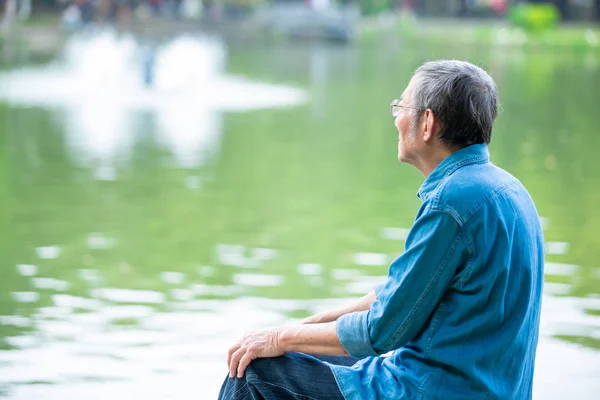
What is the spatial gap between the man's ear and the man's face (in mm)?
30

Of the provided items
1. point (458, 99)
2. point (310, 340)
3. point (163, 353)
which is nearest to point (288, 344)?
point (310, 340)

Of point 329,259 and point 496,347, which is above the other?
point 496,347

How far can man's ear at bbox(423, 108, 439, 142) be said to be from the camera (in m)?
2.32

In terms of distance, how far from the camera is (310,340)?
2430 mm

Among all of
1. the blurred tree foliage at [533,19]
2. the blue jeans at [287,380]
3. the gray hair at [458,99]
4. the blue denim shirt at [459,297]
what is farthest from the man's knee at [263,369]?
the blurred tree foliage at [533,19]

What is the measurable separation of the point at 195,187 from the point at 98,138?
4230mm

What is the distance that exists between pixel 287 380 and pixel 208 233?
493 cm

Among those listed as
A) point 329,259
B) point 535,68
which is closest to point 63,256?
point 329,259

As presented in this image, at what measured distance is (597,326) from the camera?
16.9ft

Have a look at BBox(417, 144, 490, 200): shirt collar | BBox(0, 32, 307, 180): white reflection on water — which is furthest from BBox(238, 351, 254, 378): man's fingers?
BBox(0, 32, 307, 180): white reflection on water

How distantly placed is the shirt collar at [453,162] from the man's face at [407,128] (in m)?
0.09

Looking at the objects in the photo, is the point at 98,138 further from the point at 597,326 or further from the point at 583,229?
the point at 597,326

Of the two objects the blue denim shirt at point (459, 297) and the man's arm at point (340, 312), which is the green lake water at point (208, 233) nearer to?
the man's arm at point (340, 312)

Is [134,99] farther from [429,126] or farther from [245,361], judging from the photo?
[429,126]
